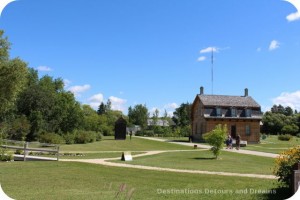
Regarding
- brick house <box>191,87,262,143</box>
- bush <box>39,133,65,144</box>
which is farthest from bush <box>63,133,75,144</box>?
brick house <box>191,87,262,143</box>

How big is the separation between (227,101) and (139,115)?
42.0 m

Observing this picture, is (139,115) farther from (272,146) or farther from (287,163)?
(287,163)

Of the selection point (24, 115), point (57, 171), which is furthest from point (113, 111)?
point (57, 171)

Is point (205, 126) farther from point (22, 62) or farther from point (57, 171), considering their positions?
point (57, 171)

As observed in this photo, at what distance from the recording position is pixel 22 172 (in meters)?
14.8

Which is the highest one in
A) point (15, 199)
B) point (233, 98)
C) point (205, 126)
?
point (233, 98)

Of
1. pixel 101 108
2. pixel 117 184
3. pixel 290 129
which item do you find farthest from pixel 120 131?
pixel 101 108

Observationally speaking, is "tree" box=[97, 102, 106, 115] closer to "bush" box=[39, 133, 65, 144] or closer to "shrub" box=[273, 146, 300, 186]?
"bush" box=[39, 133, 65, 144]

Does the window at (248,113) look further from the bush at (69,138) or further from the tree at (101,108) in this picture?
the tree at (101,108)

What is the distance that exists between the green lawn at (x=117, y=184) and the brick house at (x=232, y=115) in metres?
28.9

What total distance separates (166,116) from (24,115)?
58018 millimetres

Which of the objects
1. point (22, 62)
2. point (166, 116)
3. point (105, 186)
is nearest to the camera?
point (105, 186)

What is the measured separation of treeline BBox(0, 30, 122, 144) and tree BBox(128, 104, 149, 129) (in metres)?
33.9

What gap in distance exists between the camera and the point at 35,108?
41.3 metres
